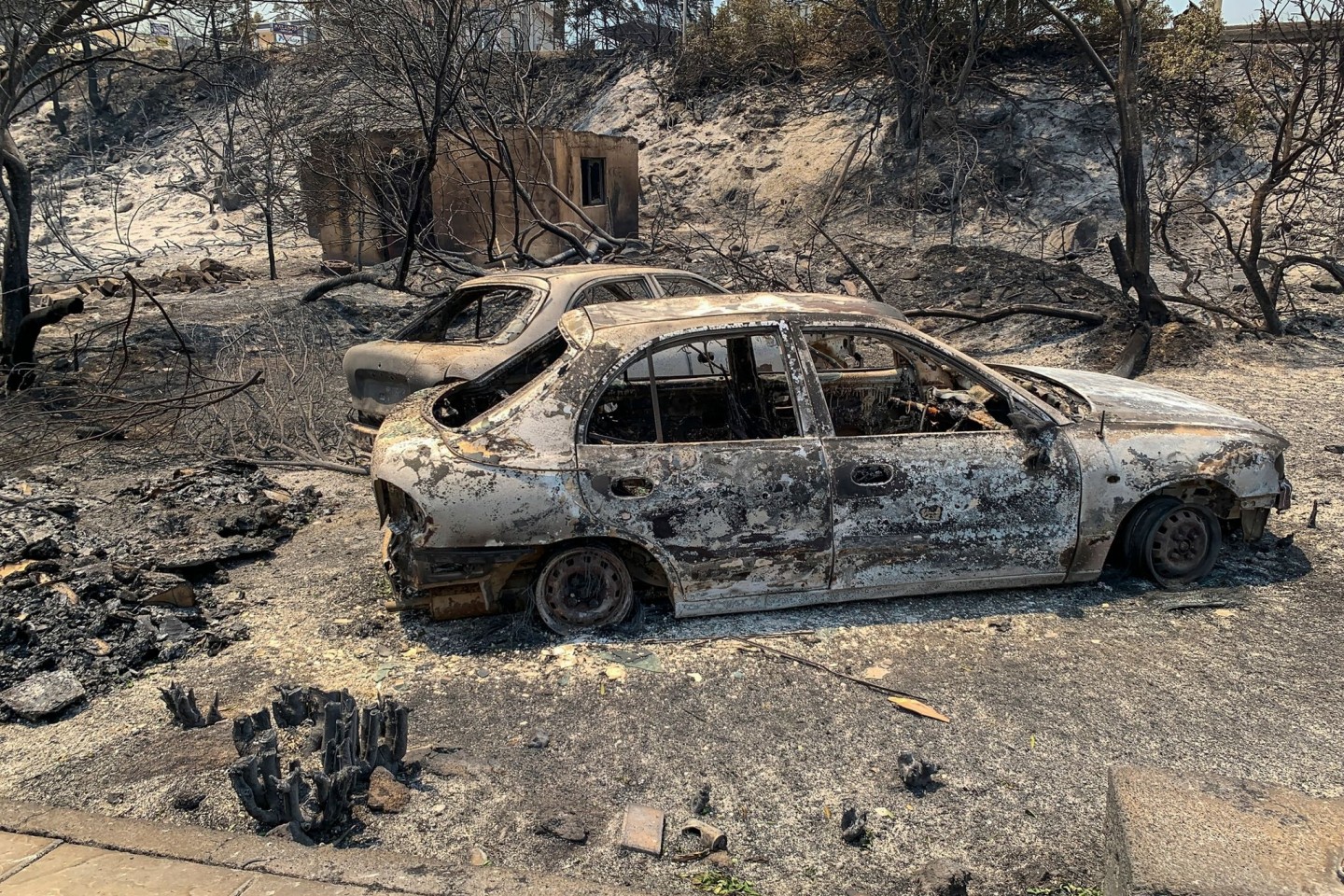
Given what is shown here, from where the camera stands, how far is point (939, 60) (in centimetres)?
2039

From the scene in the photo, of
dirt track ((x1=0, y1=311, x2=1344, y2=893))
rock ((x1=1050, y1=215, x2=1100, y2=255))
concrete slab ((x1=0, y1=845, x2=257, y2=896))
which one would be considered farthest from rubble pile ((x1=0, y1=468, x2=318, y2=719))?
rock ((x1=1050, y1=215, x2=1100, y2=255))

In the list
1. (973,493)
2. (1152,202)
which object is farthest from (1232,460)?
→ (1152,202)

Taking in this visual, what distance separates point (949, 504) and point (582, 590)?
1720 millimetres

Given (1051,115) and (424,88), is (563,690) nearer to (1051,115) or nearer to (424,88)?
(424,88)

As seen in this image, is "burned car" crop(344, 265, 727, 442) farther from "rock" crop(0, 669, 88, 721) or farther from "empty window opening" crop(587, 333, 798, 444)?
"rock" crop(0, 669, 88, 721)

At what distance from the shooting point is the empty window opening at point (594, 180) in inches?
772

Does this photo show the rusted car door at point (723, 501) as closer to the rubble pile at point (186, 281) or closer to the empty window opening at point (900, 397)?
the empty window opening at point (900, 397)

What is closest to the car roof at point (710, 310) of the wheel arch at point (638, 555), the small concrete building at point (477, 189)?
the wheel arch at point (638, 555)

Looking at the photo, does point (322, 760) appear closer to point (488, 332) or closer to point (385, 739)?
point (385, 739)

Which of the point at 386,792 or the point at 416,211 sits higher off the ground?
the point at 416,211

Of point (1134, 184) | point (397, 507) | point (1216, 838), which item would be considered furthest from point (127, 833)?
point (1134, 184)

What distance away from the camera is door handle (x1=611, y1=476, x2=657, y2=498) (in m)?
3.96

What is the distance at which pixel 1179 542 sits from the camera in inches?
176

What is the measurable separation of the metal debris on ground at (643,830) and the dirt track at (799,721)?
0.05 metres
